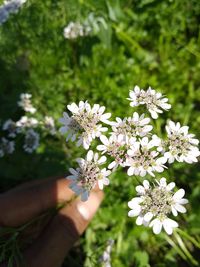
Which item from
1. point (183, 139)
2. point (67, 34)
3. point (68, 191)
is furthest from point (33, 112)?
point (183, 139)

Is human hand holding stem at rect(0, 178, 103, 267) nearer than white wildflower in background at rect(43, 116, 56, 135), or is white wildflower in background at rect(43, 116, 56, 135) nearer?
human hand holding stem at rect(0, 178, 103, 267)

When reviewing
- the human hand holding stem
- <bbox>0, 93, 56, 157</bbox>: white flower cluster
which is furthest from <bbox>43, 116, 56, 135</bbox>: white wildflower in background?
the human hand holding stem

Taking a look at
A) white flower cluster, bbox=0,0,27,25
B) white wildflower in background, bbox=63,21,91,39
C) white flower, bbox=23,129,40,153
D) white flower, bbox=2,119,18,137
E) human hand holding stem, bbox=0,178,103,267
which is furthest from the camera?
white wildflower in background, bbox=63,21,91,39

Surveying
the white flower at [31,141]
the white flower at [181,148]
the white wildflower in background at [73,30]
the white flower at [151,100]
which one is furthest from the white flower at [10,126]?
the white flower at [181,148]

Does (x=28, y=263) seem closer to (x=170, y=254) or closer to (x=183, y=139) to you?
(x=183, y=139)

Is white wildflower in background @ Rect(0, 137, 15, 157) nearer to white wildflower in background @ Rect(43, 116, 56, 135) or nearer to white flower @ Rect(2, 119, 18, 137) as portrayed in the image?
white flower @ Rect(2, 119, 18, 137)

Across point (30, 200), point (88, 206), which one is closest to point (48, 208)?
point (30, 200)
